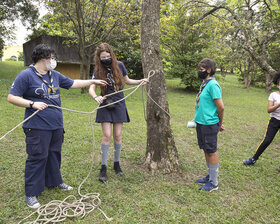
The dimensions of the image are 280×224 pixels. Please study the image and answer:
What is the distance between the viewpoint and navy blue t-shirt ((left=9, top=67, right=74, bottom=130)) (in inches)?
88.6

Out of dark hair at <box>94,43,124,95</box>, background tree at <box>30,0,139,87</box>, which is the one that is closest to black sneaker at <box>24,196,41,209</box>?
dark hair at <box>94,43,124,95</box>

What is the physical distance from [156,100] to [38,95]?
1.63m

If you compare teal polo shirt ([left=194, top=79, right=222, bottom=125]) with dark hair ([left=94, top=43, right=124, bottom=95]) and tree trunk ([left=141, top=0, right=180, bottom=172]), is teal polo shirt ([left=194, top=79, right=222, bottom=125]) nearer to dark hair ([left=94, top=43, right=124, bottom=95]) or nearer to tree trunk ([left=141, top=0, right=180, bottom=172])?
tree trunk ([left=141, top=0, right=180, bottom=172])

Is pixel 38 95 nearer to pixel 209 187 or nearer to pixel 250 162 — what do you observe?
pixel 209 187

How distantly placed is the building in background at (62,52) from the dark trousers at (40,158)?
454 inches

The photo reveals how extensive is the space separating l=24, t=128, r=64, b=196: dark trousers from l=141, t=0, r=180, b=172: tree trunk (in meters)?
1.37

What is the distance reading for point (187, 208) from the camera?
2.56 meters

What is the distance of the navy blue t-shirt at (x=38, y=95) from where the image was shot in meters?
2.25

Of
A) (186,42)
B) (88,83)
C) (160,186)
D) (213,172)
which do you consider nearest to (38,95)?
(88,83)

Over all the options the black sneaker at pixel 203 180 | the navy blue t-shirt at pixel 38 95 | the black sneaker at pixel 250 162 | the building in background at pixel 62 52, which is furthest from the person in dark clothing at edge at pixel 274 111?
the building in background at pixel 62 52

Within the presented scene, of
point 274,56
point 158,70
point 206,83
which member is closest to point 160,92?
point 158,70

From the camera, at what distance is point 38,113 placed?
2363 mm

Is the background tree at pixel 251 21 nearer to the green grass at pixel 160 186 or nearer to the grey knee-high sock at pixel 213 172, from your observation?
the green grass at pixel 160 186

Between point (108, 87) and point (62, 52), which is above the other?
point (62, 52)
